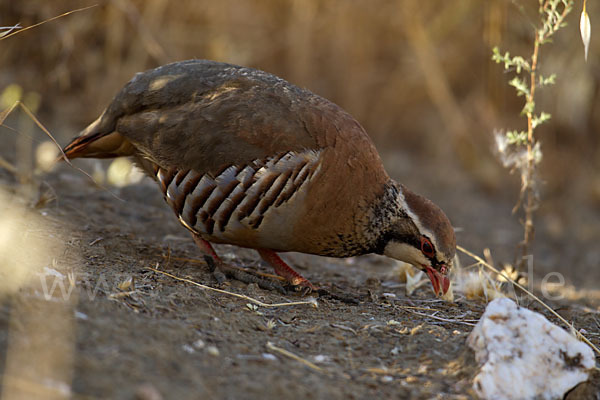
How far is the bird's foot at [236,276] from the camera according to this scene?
12.5 feet

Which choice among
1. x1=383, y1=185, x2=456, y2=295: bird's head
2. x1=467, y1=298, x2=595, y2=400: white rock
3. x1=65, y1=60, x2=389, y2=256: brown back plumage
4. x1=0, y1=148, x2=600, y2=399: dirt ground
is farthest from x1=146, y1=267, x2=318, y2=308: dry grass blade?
x1=467, y1=298, x2=595, y2=400: white rock

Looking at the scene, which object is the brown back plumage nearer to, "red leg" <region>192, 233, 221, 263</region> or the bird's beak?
"red leg" <region>192, 233, 221, 263</region>

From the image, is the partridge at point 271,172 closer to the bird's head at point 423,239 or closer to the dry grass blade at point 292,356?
the bird's head at point 423,239

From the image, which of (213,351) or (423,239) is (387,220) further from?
(213,351)

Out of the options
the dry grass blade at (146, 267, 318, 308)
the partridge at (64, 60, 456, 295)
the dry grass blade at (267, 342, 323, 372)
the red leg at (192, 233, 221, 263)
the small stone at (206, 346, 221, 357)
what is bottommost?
the red leg at (192, 233, 221, 263)

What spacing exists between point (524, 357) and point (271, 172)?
5.35 feet

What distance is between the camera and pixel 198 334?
Answer: 104 inches

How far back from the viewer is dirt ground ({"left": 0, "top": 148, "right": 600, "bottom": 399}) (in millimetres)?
2135

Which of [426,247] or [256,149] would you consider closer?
[256,149]

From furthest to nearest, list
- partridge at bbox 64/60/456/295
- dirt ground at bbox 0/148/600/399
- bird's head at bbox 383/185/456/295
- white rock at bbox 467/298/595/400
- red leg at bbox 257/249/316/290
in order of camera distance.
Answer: red leg at bbox 257/249/316/290 < bird's head at bbox 383/185/456/295 < partridge at bbox 64/60/456/295 < white rock at bbox 467/298/595/400 < dirt ground at bbox 0/148/600/399

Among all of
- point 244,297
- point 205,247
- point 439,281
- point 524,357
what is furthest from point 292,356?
point 205,247

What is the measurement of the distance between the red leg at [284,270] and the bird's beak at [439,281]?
70 centimetres

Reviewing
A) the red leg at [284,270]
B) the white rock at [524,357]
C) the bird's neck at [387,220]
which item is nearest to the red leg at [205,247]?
the red leg at [284,270]

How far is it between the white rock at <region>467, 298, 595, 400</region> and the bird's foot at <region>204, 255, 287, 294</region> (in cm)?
141
